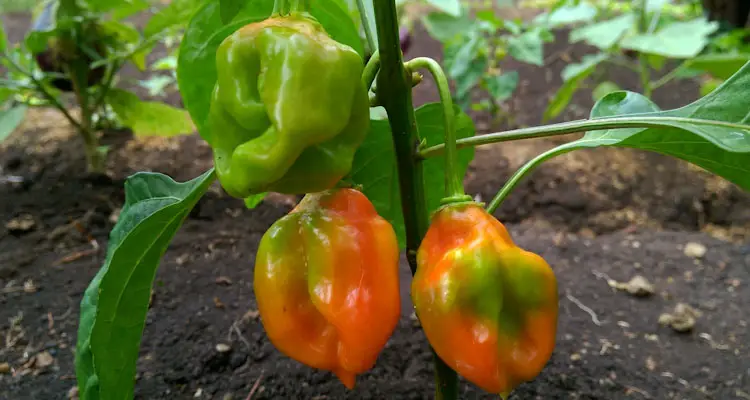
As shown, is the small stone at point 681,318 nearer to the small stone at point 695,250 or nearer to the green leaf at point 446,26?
the small stone at point 695,250

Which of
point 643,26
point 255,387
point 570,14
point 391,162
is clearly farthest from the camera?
point 643,26

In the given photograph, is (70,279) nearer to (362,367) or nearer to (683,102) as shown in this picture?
(362,367)

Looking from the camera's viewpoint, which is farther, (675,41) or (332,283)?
(675,41)

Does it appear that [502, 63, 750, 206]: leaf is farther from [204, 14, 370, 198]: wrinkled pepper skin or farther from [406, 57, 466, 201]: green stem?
[204, 14, 370, 198]: wrinkled pepper skin

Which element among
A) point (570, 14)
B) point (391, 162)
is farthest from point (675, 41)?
point (391, 162)

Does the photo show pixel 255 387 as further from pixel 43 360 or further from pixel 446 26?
pixel 446 26

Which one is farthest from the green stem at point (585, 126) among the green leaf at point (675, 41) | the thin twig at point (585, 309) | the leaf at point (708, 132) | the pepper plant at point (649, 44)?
the green leaf at point (675, 41)

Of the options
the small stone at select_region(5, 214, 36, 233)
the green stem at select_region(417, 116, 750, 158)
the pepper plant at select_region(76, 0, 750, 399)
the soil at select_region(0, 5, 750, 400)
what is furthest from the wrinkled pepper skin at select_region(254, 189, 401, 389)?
the small stone at select_region(5, 214, 36, 233)
